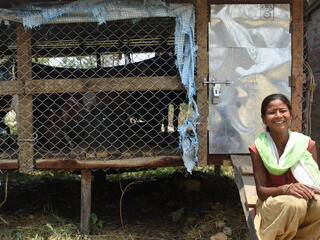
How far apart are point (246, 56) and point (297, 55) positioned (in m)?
0.52

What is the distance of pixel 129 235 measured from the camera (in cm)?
416

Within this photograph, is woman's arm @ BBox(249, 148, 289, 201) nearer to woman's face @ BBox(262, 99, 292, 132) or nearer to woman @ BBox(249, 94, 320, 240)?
woman @ BBox(249, 94, 320, 240)

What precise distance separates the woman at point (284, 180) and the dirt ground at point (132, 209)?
161 cm

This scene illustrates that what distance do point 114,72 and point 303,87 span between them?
2372mm

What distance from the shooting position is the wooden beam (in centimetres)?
390

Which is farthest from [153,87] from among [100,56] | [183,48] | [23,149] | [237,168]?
[100,56]

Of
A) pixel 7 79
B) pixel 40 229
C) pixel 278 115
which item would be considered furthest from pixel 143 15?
pixel 40 229

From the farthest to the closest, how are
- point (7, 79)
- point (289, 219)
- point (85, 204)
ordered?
point (7, 79), point (85, 204), point (289, 219)

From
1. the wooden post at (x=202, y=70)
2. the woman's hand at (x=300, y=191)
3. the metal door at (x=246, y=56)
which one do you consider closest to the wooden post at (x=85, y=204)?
the wooden post at (x=202, y=70)

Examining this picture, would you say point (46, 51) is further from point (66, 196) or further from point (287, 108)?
point (287, 108)

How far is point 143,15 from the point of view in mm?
3834

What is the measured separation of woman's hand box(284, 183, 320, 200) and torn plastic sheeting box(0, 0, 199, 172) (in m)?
1.52

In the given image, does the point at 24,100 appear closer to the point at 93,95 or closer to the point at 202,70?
the point at 93,95

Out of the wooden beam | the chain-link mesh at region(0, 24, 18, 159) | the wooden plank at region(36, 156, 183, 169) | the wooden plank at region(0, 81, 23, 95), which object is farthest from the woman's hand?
the chain-link mesh at region(0, 24, 18, 159)
